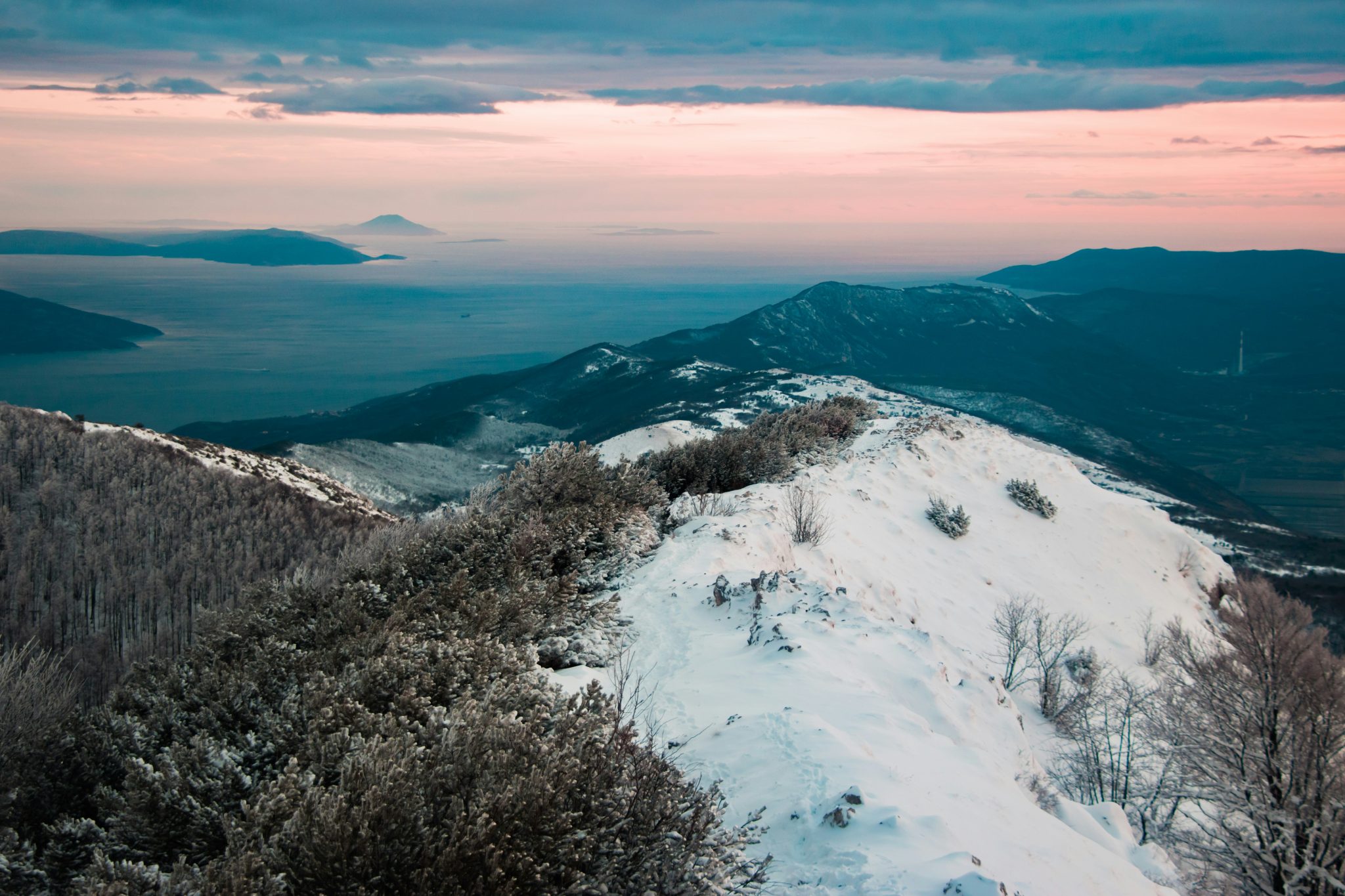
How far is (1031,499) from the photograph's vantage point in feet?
80.1

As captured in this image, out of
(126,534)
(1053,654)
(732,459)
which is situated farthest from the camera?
(126,534)

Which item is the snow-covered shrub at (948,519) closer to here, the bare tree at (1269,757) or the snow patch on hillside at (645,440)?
the bare tree at (1269,757)

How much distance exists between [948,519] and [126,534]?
2823cm

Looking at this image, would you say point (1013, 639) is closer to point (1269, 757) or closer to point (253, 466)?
point (1269, 757)

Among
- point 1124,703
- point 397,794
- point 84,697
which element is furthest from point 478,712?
point 1124,703

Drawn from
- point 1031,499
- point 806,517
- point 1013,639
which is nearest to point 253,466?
point 806,517

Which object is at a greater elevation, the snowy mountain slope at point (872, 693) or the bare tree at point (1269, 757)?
the snowy mountain slope at point (872, 693)

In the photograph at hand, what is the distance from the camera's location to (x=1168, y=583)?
23.0 metres

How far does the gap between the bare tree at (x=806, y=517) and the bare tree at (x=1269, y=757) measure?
6585mm

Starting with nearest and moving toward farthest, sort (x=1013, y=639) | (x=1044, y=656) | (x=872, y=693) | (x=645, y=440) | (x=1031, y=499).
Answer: (x=872, y=693) → (x=1013, y=639) → (x=1044, y=656) → (x=1031, y=499) → (x=645, y=440)

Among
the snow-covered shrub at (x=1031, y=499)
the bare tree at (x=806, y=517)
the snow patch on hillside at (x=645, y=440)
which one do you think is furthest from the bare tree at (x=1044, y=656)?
the snow patch on hillside at (x=645, y=440)

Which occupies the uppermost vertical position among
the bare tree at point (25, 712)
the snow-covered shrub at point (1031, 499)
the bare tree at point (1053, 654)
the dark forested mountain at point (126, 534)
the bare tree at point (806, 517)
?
the bare tree at point (25, 712)

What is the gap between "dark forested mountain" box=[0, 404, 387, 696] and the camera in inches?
886

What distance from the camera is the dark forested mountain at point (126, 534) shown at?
22.5 m
